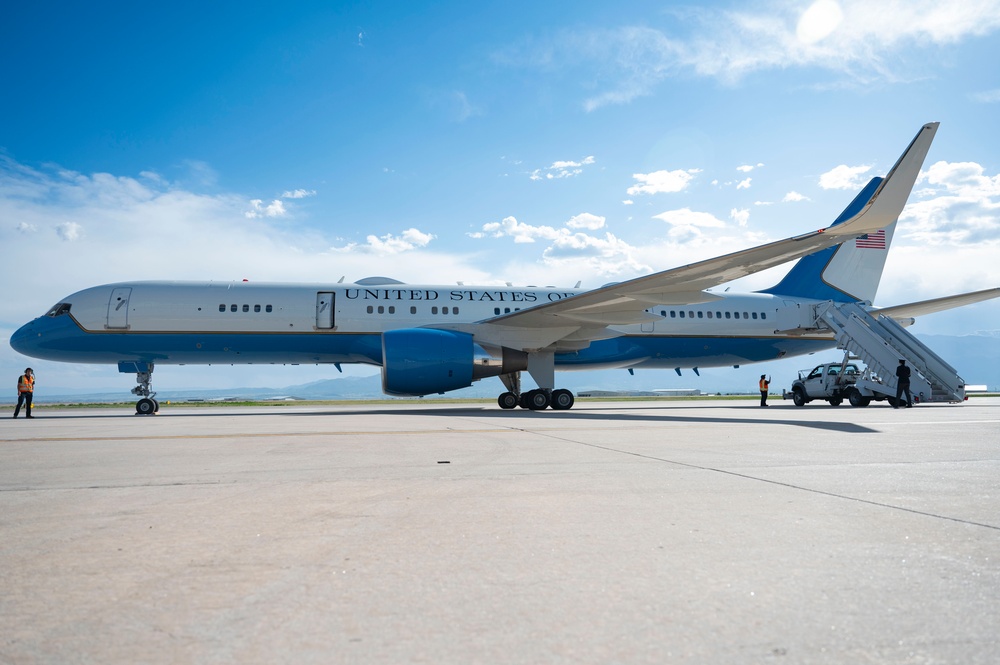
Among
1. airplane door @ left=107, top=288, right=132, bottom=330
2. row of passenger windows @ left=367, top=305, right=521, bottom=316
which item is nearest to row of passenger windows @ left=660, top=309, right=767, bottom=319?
row of passenger windows @ left=367, top=305, right=521, bottom=316

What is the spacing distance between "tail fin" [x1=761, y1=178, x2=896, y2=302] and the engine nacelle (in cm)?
1305

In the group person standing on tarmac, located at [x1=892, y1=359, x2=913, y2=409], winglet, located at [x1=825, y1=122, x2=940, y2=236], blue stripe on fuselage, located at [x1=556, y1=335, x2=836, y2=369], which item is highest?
winglet, located at [x1=825, y1=122, x2=940, y2=236]

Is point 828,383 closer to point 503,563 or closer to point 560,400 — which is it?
point 560,400

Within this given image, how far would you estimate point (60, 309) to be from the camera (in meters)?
17.5

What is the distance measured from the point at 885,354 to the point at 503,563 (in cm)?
2089

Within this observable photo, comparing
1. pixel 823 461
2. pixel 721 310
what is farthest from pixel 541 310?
pixel 823 461

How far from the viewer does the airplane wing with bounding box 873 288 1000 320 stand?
1838 centimetres

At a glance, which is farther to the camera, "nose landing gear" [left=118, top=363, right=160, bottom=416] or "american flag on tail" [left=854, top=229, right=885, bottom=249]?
"american flag on tail" [left=854, top=229, right=885, bottom=249]

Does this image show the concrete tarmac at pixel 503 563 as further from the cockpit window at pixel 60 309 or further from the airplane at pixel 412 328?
the cockpit window at pixel 60 309

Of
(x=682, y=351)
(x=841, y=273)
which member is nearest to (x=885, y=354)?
(x=841, y=273)

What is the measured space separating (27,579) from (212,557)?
0.64 metres

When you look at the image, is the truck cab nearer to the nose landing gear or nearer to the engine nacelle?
the engine nacelle

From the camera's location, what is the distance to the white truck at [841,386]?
20.3 m

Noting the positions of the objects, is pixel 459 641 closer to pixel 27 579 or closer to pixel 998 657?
pixel 998 657
